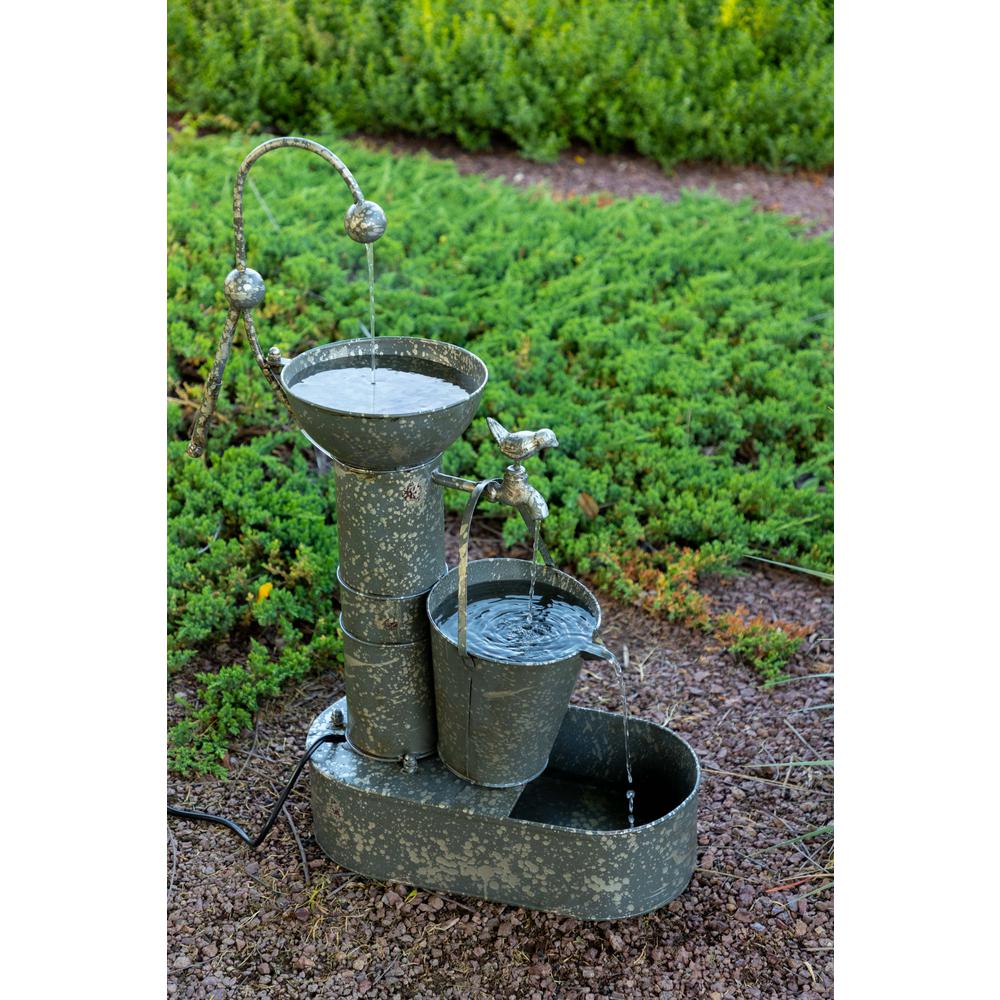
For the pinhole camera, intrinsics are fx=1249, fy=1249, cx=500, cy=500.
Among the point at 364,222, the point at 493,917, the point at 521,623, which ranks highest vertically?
the point at 364,222

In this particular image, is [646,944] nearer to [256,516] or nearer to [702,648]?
[702,648]

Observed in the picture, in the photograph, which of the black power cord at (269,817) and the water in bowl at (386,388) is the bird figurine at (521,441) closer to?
the water in bowl at (386,388)

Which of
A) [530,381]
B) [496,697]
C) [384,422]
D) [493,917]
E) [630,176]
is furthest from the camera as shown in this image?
[630,176]

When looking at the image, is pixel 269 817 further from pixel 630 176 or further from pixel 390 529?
pixel 630 176

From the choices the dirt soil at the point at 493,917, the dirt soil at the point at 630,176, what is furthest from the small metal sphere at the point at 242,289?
the dirt soil at the point at 630,176

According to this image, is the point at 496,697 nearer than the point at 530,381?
Yes

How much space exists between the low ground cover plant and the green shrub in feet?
2.17

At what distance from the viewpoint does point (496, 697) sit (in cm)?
273

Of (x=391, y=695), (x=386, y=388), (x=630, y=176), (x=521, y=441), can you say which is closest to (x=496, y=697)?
(x=391, y=695)

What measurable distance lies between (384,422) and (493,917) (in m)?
1.17

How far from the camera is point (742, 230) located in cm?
617

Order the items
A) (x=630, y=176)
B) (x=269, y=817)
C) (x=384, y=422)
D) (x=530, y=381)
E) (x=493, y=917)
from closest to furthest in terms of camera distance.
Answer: (x=384, y=422) → (x=493, y=917) → (x=269, y=817) → (x=530, y=381) → (x=630, y=176)

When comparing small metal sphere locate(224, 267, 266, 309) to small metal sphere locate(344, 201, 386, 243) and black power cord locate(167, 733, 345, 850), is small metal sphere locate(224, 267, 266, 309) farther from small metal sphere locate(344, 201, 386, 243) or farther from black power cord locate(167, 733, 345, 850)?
black power cord locate(167, 733, 345, 850)

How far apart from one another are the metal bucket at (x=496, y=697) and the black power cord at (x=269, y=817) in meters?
0.30
